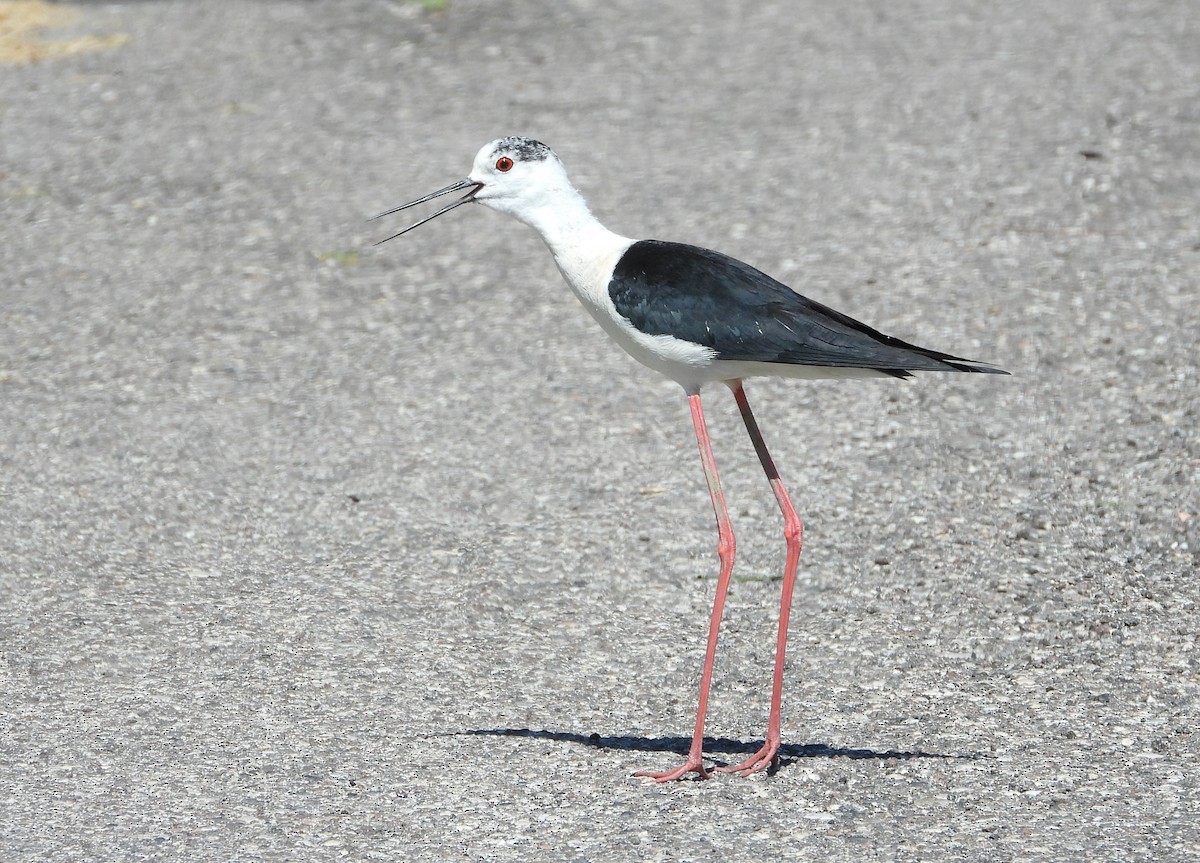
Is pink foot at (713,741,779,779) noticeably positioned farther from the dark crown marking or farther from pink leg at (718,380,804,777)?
the dark crown marking

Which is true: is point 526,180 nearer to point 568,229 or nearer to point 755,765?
point 568,229

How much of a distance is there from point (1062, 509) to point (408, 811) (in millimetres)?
3301

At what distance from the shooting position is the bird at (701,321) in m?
4.91

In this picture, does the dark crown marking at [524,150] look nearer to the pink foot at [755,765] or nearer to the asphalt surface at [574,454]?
the asphalt surface at [574,454]

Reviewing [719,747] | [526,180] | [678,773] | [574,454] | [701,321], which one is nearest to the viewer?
[678,773]

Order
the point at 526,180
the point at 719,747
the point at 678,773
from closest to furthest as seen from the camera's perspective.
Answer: the point at 678,773 < the point at 719,747 < the point at 526,180

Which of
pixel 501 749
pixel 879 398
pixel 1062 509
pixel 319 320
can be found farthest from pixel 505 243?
pixel 501 749

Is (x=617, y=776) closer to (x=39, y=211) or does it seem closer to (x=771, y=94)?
(x=39, y=211)

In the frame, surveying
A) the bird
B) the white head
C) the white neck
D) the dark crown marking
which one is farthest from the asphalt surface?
the dark crown marking

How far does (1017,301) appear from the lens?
8664 millimetres

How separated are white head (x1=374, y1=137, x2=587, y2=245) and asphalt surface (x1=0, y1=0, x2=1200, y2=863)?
5.18 feet

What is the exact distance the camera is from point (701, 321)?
4973 millimetres

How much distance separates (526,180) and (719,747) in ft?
6.27

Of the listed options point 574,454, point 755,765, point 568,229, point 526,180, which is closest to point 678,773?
point 755,765
